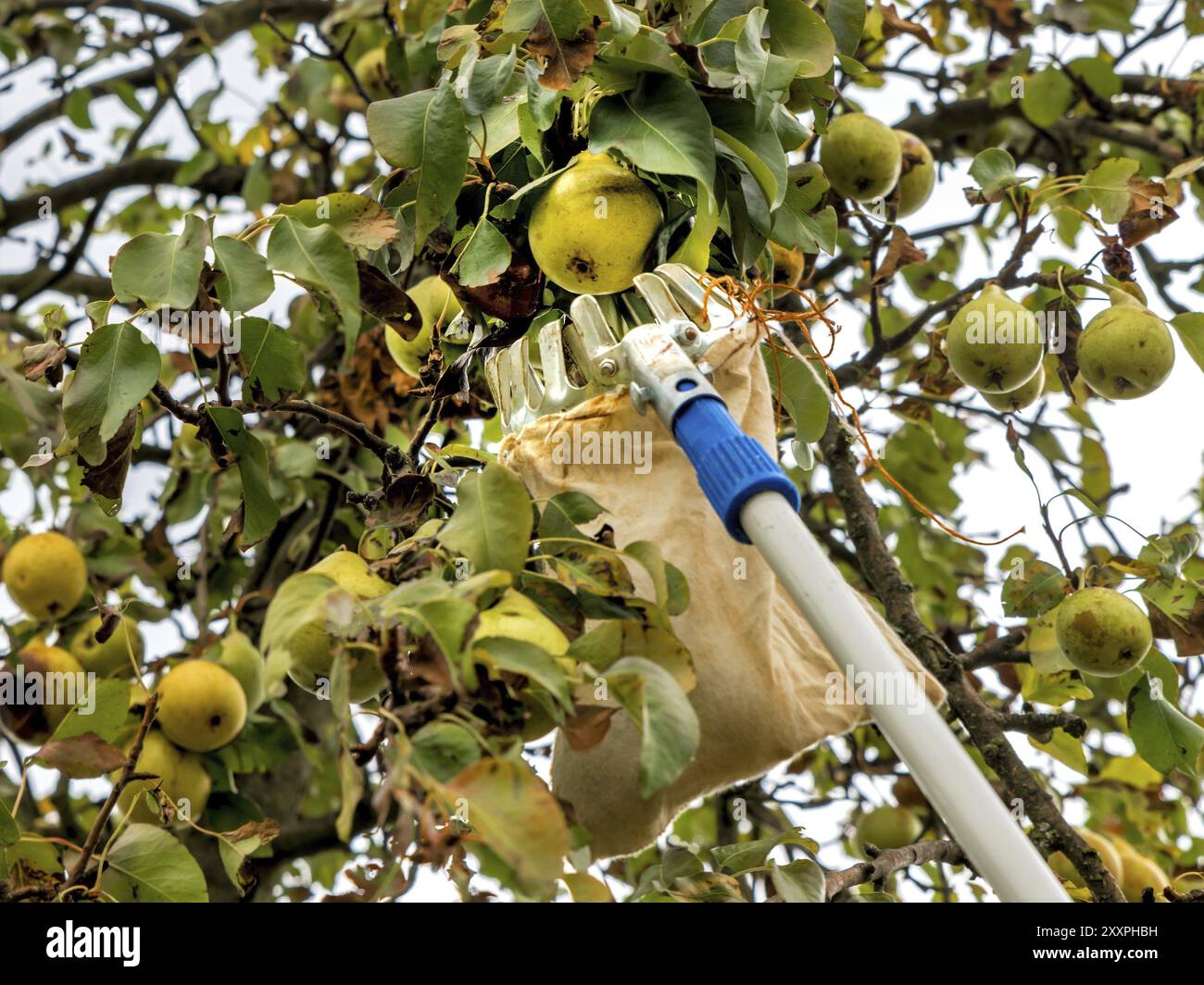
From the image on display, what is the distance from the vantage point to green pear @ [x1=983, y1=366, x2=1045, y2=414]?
2.08 metres

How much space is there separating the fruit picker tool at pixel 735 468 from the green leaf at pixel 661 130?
0.33 feet

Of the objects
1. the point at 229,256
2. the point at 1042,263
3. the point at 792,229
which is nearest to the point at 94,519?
the point at 229,256

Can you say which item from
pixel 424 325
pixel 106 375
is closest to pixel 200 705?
pixel 424 325

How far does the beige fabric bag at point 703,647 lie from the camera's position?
1.10m

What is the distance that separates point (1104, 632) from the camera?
69.9 inches

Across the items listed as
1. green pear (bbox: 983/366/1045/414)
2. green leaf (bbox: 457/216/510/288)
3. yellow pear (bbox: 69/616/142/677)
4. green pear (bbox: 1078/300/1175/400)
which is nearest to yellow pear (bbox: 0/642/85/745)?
yellow pear (bbox: 69/616/142/677)

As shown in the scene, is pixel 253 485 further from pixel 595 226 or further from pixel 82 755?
pixel 595 226

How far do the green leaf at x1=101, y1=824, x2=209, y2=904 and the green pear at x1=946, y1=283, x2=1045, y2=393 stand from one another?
1.33 metres

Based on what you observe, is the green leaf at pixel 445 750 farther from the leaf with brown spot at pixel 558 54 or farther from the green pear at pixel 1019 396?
the green pear at pixel 1019 396

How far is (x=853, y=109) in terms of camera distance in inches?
103

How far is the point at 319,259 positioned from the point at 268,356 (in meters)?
0.25

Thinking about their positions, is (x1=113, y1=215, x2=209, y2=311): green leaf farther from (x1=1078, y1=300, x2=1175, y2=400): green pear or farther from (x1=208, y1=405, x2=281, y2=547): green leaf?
(x1=1078, y1=300, x2=1175, y2=400): green pear

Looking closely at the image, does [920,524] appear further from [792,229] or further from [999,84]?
[792,229]
